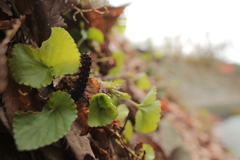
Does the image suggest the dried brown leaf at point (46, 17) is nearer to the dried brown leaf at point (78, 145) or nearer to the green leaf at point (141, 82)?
the dried brown leaf at point (78, 145)

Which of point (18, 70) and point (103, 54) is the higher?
point (18, 70)

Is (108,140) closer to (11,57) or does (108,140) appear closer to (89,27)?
(11,57)

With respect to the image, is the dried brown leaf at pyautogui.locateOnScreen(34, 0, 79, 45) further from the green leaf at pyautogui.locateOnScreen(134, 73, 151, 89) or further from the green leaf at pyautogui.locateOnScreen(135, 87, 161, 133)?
the green leaf at pyautogui.locateOnScreen(134, 73, 151, 89)

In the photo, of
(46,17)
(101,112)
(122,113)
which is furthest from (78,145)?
(46,17)

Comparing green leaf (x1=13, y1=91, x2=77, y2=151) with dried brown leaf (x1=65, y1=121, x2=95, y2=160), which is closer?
green leaf (x1=13, y1=91, x2=77, y2=151)

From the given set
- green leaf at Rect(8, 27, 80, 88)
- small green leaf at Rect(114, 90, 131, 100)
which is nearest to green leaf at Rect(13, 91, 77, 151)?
green leaf at Rect(8, 27, 80, 88)

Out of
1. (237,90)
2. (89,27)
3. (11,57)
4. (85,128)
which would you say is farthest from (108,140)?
(237,90)

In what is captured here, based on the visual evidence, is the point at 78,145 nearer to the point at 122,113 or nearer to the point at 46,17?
the point at 122,113

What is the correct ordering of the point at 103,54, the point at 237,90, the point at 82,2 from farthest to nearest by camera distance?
the point at 237,90 < the point at 103,54 < the point at 82,2
